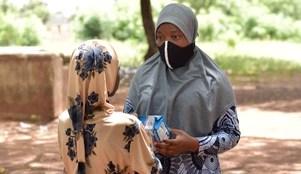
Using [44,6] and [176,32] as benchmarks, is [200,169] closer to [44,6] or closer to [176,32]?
[176,32]

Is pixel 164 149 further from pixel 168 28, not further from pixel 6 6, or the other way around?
pixel 6 6

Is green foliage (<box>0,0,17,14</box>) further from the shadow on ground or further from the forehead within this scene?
the forehead

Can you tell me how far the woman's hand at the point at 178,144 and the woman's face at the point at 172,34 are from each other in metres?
0.44

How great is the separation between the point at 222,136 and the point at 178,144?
0.86 feet

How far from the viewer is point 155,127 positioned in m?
2.29

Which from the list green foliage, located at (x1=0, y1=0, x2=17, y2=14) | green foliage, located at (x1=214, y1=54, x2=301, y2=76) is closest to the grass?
green foliage, located at (x1=214, y1=54, x2=301, y2=76)

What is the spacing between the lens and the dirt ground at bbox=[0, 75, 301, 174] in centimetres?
644

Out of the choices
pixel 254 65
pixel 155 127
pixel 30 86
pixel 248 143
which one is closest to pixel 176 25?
pixel 155 127

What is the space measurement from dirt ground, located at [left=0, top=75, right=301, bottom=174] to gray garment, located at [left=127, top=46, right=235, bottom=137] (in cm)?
380

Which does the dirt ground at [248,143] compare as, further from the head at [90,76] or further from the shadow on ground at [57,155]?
the head at [90,76]

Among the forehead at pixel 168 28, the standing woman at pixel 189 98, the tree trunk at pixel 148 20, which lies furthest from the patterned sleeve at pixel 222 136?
the tree trunk at pixel 148 20


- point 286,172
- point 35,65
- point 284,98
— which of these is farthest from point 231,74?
point 286,172

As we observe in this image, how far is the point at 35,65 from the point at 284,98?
5571 millimetres

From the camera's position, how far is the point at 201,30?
96.9 ft
